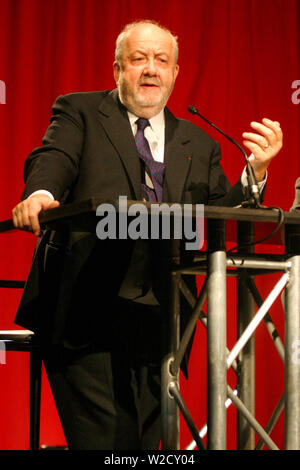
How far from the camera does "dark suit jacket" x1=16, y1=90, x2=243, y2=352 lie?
1.64 meters

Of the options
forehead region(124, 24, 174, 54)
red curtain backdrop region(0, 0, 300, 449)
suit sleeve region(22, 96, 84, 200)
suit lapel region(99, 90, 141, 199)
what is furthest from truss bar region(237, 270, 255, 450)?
red curtain backdrop region(0, 0, 300, 449)

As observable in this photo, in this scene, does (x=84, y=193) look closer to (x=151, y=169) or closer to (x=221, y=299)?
(x=151, y=169)

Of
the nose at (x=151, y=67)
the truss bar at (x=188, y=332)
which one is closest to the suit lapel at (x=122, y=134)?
the nose at (x=151, y=67)

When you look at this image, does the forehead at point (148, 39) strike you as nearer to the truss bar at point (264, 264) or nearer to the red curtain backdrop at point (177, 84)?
the truss bar at point (264, 264)

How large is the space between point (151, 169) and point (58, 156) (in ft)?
0.84

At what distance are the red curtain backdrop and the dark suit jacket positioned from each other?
4.33 feet

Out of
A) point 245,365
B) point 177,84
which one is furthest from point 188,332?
point 177,84

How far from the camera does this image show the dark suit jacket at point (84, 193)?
1641mm

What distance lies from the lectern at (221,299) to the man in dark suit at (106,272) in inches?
5.3

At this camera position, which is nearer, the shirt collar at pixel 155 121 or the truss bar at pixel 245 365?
the truss bar at pixel 245 365

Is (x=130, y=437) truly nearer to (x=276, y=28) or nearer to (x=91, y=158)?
(x=91, y=158)

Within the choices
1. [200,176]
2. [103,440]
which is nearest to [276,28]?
[200,176]

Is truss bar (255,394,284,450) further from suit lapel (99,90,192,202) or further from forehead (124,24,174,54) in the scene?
forehead (124,24,174,54)

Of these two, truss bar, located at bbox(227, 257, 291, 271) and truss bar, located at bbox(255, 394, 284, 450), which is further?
truss bar, located at bbox(255, 394, 284, 450)
